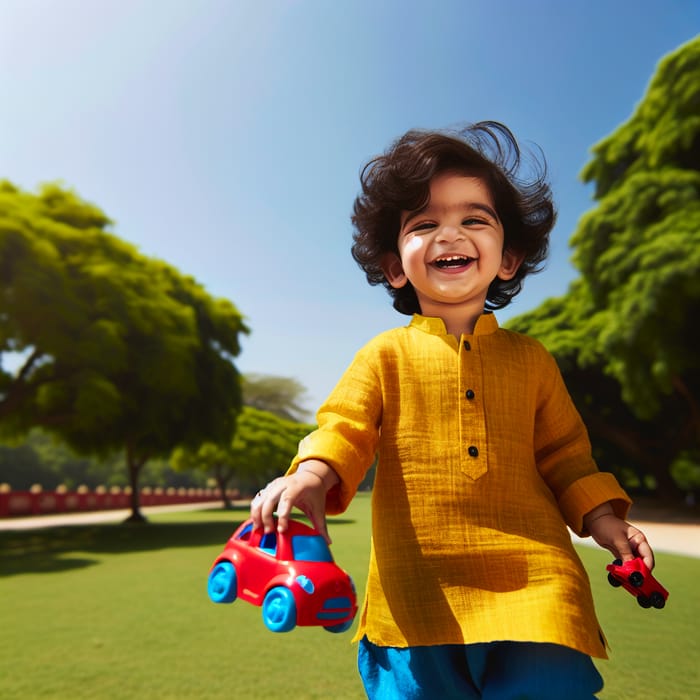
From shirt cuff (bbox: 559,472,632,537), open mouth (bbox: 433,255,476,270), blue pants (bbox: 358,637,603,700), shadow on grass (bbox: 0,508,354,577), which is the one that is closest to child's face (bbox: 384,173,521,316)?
open mouth (bbox: 433,255,476,270)

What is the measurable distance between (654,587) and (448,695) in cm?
45

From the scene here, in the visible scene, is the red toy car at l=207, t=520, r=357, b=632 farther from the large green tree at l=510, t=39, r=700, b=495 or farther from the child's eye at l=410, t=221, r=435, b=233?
the large green tree at l=510, t=39, r=700, b=495

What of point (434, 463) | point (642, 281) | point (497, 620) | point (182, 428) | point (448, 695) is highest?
point (642, 281)

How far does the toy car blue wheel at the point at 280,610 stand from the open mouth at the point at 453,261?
0.81 meters

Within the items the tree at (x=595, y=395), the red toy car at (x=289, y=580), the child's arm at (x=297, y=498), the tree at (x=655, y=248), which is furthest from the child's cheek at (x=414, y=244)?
the tree at (x=595, y=395)

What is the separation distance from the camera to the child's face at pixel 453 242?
149cm

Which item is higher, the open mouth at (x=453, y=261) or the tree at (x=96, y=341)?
the tree at (x=96, y=341)

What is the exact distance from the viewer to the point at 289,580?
107 centimetres

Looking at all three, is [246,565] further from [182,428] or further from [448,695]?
[182,428]

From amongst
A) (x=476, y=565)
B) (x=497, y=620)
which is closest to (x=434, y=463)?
(x=476, y=565)

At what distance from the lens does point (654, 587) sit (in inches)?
48.7

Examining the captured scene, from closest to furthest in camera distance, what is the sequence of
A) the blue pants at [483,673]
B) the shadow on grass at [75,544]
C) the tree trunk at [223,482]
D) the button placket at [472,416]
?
1. the blue pants at [483,673]
2. the button placket at [472,416]
3. the shadow on grass at [75,544]
4. the tree trunk at [223,482]

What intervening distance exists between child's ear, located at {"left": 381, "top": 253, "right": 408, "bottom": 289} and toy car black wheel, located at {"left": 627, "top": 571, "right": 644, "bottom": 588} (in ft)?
2.78

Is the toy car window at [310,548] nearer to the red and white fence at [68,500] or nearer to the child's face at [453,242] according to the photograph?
the child's face at [453,242]
